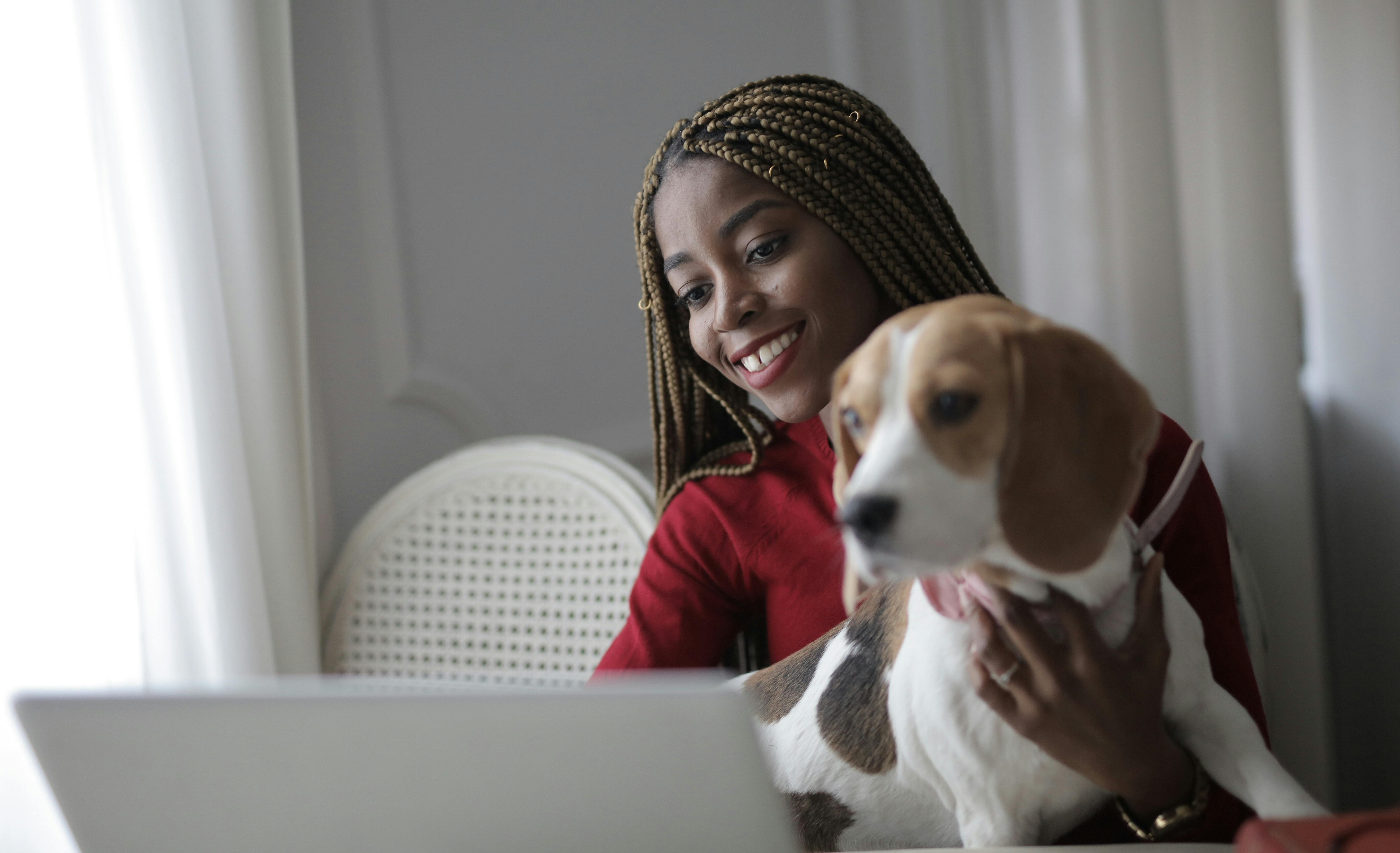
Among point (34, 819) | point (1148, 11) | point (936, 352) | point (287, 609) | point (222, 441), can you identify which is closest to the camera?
point (936, 352)

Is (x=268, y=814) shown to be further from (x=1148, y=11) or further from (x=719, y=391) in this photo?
(x=1148, y=11)

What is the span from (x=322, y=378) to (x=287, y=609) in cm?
48

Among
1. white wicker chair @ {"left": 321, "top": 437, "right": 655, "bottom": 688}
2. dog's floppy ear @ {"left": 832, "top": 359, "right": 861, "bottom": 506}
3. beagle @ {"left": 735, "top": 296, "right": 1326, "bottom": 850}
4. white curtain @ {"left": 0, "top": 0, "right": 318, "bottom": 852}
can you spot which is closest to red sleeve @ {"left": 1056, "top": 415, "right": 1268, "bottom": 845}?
beagle @ {"left": 735, "top": 296, "right": 1326, "bottom": 850}

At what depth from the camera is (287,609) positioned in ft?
5.22

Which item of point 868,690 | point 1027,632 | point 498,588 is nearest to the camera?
point 1027,632

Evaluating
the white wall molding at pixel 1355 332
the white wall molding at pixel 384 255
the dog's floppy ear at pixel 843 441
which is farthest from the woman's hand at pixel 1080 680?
the white wall molding at pixel 384 255

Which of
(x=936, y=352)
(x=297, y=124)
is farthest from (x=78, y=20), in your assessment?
(x=936, y=352)

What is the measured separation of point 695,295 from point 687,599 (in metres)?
0.39

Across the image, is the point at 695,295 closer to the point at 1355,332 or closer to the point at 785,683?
the point at 785,683


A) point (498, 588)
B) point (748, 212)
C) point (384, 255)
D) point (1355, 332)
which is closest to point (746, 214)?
point (748, 212)

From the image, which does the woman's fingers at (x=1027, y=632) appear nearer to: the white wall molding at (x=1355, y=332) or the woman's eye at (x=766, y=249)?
the woman's eye at (x=766, y=249)

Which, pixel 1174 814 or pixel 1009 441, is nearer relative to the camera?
pixel 1009 441

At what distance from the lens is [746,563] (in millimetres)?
1176

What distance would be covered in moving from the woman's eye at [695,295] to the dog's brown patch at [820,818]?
1.80 feet
